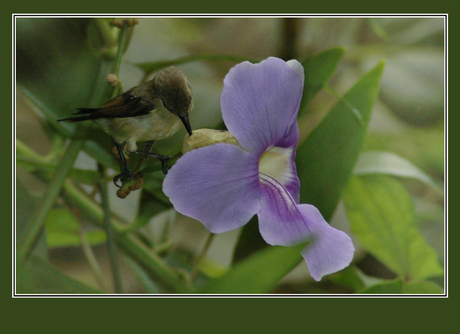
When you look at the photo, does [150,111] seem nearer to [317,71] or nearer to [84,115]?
[84,115]

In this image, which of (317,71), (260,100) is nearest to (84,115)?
(260,100)

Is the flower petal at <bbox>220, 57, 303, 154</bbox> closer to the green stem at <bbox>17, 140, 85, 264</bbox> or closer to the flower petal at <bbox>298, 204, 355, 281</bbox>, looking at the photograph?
the flower petal at <bbox>298, 204, 355, 281</bbox>

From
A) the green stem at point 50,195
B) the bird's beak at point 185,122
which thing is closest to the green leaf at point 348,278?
the bird's beak at point 185,122

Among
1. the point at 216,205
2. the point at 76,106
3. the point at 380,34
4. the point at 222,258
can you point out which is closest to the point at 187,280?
the point at 222,258

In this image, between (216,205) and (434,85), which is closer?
(216,205)

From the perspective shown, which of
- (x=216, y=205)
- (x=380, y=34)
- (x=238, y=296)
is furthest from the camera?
(x=380, y=34)

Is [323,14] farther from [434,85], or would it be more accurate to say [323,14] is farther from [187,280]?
[187,280]
